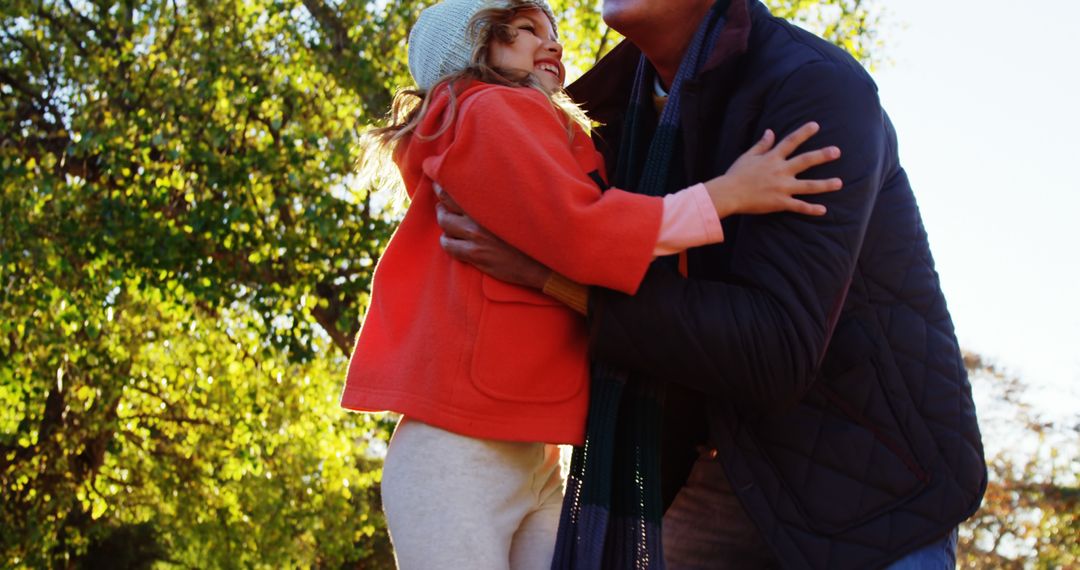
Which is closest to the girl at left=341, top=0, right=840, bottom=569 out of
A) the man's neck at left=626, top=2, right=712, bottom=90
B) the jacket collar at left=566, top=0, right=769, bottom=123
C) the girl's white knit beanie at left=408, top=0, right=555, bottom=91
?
the girl's white knit beanie at left=408, top=0, right=555, bottom=91

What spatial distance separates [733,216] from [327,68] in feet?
27.1

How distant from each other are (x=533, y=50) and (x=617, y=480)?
2.88ft

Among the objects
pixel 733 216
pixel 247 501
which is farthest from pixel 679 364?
pixel 247 501

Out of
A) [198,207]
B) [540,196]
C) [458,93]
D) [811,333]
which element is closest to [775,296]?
[811,333]

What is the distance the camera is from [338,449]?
1203 centimetres

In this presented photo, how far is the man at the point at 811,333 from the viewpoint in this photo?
6.52 feet

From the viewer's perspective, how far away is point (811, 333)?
197cm

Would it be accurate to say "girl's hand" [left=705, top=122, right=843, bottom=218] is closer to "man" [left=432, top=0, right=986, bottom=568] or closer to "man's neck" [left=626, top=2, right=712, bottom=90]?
"man" [left=432, top=0, right=986, bottom=568]

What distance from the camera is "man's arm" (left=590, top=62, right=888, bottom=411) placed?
6.43 ft

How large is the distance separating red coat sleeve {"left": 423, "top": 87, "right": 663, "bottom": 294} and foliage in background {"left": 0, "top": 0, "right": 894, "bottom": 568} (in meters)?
7.23

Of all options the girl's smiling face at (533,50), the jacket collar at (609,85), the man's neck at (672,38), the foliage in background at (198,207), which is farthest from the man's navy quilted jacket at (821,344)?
the foliage in background at (198,207)

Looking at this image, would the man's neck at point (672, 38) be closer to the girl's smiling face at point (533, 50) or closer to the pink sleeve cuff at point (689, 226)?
the girl's smiling face at point (533, 50)

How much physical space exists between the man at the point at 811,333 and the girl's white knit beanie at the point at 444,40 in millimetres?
425

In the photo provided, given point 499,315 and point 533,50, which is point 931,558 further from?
point 533,50
